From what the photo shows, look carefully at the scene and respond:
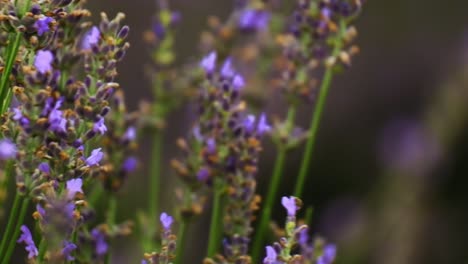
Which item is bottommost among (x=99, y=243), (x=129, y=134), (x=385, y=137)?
(x=99, y=243)

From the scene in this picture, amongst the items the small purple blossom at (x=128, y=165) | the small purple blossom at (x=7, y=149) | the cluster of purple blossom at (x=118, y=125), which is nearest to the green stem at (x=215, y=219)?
the cluster of purple blossom at (x=118, y=125)

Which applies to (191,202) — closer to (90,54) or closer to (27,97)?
(90,54)

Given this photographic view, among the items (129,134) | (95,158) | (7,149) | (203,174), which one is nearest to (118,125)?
(129,134)

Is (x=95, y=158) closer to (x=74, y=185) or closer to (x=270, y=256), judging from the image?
(x=74, y=185)

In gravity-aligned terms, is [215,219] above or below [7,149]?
above

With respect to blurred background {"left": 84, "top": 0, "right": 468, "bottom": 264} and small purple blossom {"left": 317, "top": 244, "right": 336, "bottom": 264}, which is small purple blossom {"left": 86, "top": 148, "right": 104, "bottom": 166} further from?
blurred background {"left": 84, "top": 0, "right": 468, "bottom": 264}

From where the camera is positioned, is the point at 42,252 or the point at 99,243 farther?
the point at 99,243

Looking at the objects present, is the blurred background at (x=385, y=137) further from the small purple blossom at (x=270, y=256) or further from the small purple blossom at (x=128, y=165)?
the small purple blossom at (x=270, y=256)
